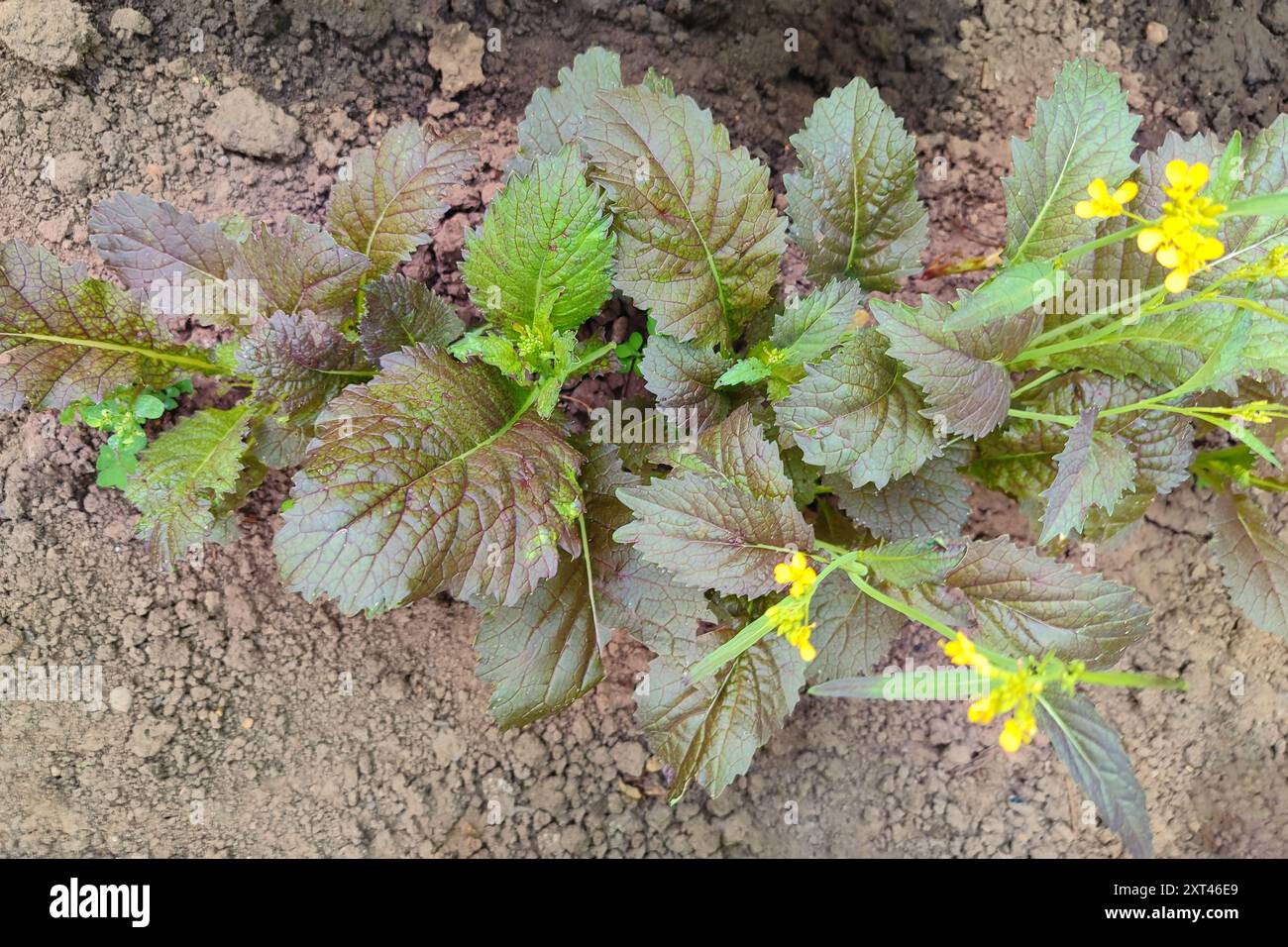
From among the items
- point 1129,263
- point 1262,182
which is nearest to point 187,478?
point 1129,263

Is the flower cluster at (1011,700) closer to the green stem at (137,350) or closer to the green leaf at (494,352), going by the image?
the green leaf at (494,352)

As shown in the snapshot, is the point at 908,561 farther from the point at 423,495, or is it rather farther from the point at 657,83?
the point at 657,83

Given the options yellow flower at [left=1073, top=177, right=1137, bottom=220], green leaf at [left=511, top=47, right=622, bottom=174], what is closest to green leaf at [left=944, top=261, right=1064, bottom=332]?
yellow flower at [left=1073, top=177, right=1137, bottom=220]

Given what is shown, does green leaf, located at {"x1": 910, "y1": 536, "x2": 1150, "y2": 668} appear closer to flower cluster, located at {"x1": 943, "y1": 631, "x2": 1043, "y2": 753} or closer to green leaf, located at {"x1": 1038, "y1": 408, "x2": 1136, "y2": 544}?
green leaf, located at {"x1": 1038, "y1": 408, "x2": 1136, "y2": 544}

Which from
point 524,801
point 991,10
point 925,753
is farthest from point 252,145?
point 925,753

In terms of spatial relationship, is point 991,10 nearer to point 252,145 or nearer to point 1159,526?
point 1159,526

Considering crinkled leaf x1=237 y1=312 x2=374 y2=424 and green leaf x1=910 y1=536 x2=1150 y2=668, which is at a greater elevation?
crinkled leaf x1=237 y1=312 x2=374 y2=424

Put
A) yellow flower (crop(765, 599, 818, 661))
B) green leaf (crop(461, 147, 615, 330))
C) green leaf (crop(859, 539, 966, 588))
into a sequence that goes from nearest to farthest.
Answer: yellow flower (crop(765, 599, 818, 661))
green leaf (crop(859, 539, 966, 588))
green leaf (crop(461, 147, 615, 330))
